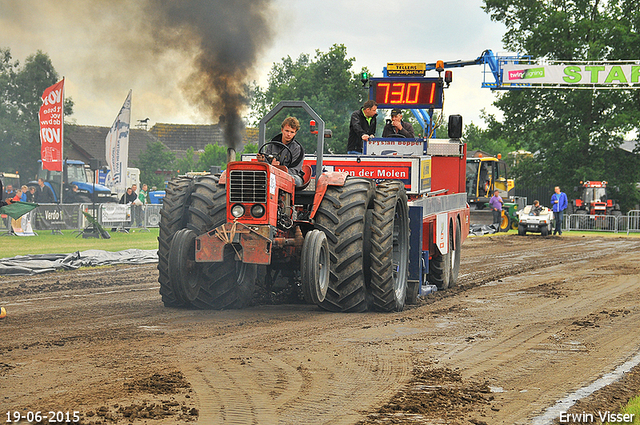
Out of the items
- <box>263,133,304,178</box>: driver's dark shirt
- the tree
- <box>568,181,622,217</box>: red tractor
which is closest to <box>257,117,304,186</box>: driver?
<box>263,133,304,178</box>: driver's dark shirt

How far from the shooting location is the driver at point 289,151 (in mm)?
9078

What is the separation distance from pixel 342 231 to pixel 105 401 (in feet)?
13.8

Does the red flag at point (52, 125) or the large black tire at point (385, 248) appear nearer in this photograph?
the large black tire at point (385, 248)

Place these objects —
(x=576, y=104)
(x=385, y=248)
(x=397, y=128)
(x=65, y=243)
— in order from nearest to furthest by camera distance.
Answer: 1. (x=385, y=248)
2. (x=397, y=128)
3. (x=65, y=243)
4. (x=576, y=104)

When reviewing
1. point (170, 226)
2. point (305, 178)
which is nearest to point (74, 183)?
point (170, 226)

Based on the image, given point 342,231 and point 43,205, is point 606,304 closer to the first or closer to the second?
point 342,231

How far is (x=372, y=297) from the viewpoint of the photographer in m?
9.19

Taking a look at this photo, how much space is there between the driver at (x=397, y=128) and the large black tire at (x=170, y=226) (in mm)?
4631

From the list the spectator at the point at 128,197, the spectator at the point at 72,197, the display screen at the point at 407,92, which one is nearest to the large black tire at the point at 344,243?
the display screen at the point at 407,92

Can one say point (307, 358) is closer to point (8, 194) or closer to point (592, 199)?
point (8, 194)

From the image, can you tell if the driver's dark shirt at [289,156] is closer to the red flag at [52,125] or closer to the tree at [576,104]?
the red flag at [52,125]

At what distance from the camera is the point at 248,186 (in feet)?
26.6

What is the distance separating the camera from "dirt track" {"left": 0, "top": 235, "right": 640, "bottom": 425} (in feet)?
16.5

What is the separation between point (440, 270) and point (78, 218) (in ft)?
59.1
